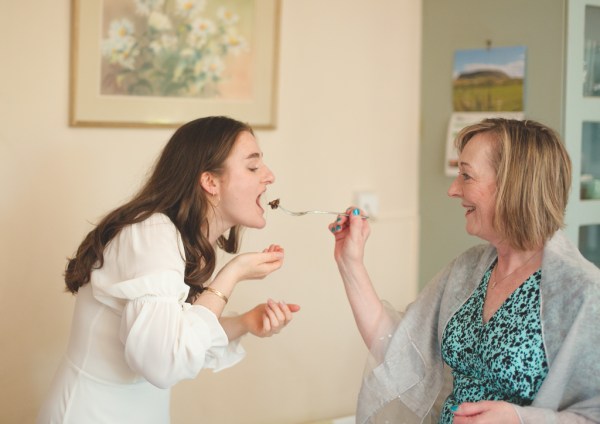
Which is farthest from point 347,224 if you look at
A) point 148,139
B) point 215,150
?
point 148,139

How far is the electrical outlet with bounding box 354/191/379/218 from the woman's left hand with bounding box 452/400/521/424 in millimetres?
1268

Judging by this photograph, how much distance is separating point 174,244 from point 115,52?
2.94 ft

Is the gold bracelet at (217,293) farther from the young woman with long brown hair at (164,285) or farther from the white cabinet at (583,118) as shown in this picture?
the white cabinet at (583,118)

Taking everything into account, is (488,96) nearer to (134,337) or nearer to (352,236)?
(352,236)

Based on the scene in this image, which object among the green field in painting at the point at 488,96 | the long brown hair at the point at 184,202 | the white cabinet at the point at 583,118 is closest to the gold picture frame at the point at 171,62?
the long brown hair at the point at 184,202

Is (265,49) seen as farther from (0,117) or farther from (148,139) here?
(0,117)

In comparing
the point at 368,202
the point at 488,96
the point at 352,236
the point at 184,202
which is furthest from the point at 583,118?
the point at 184,202

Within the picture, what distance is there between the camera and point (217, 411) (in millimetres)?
2529

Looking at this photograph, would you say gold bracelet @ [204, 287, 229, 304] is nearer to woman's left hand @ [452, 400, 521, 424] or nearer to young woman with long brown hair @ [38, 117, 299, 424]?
young woman with long brown hair @ [38, 117, 299, 424]

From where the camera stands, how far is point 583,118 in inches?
91.9

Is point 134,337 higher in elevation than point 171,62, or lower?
lower

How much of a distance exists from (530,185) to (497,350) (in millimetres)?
357

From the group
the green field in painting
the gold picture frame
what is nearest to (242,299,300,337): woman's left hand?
the gold picture frame

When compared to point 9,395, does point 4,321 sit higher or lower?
higher
